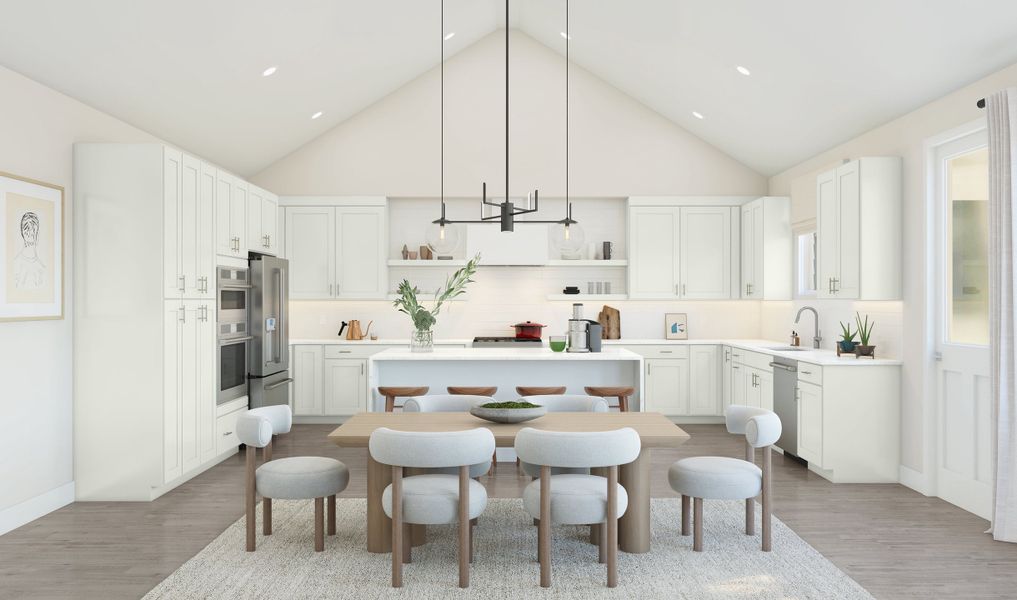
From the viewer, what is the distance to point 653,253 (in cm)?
784

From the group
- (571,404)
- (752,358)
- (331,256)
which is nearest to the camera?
(571,404)

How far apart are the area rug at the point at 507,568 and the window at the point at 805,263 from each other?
3.63 m

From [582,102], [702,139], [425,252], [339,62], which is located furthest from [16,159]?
[702,139]

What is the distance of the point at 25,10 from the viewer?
12.1 feet

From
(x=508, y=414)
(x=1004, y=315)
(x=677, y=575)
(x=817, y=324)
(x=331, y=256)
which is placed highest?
(x=331, y=256)

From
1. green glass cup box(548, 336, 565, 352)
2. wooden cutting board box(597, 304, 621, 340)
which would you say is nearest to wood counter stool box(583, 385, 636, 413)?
green glass cup box(548, 336, 565, 352)

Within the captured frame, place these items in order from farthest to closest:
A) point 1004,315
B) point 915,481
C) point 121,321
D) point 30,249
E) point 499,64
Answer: point 499,64
point 915,481
point 121,321
point 30,249
point 1004,315

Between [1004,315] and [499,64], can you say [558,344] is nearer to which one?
[1004,315]

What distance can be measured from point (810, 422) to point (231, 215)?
5075 mm

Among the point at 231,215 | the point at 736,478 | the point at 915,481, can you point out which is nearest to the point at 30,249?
the point at 231,215

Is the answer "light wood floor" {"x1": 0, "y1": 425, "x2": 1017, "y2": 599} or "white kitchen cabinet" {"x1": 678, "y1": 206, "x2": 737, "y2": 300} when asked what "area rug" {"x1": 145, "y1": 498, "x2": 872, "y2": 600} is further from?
"white kitchen cabinet" {"x1": 678, "y1": 206, "x2": 737, "y2": 300}

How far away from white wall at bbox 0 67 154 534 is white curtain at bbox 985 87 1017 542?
5690 millimetres

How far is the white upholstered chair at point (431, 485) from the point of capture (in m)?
3.11

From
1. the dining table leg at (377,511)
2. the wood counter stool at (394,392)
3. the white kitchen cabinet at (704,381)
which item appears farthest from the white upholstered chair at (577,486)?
the white kitchen cabinet at (704,381)
